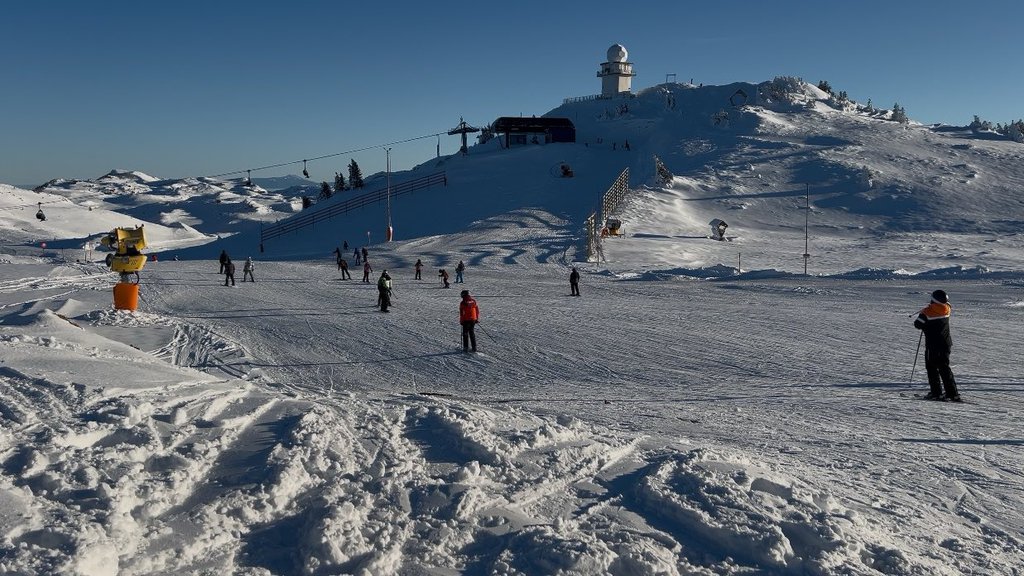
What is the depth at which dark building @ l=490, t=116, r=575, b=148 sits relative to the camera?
67.2 metres

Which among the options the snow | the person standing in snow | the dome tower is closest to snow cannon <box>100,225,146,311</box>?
the snow

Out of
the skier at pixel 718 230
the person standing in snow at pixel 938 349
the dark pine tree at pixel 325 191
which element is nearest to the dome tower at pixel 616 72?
the dark pine tree at pixel 325 191

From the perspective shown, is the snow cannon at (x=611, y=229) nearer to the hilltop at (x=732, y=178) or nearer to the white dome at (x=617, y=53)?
the hilltop at (x=732, y=178)

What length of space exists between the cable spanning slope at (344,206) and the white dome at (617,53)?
132 ft

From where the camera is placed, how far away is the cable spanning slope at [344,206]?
46031mm

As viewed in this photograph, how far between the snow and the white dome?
60.0m

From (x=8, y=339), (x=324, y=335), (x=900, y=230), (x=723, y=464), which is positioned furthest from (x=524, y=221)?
(x=723, y=464)

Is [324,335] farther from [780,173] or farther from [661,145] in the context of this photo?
[661,145]

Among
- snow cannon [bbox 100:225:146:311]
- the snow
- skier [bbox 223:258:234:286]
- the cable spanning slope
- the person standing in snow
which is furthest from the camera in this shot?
the cable spanning slope

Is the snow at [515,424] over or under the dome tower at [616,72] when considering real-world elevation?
under

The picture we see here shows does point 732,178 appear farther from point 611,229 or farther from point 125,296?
point 125,296

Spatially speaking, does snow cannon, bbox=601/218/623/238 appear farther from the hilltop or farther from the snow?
the snow

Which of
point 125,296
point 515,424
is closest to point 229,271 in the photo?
point 125,296

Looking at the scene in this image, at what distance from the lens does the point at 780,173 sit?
2179 inches
